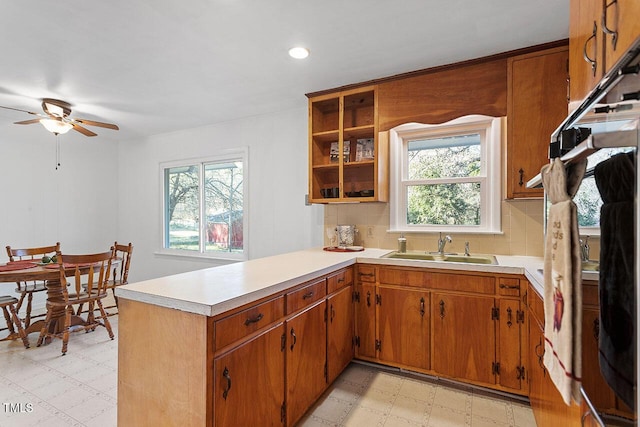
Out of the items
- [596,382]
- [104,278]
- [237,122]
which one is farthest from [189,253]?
[596,382]

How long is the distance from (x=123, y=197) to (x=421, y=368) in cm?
532

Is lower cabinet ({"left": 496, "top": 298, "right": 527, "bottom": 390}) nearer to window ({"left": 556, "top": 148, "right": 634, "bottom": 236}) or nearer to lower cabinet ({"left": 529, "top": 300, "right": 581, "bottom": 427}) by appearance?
lower cabinet ({"left": 529, "top": 300, "right": 581, "bottom": 427})

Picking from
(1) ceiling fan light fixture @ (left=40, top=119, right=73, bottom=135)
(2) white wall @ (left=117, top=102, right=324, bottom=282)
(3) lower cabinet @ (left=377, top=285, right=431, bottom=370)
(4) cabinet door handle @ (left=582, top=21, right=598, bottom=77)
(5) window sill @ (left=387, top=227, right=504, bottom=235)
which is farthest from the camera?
(2) white wall @ (left=117, top=102, right=324, bottom=282)

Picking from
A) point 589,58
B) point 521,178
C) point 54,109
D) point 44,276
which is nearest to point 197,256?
point 44,276

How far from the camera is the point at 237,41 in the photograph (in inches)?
90.7

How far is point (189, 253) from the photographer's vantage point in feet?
15.3

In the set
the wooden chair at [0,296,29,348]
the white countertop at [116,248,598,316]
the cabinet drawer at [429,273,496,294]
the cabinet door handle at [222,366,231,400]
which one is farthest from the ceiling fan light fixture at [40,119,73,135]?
the cabinet drawer at [429,273,496,294]

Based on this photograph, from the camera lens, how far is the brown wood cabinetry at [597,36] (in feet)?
2.59

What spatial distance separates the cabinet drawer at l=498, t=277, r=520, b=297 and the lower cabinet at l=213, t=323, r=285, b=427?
1.51 metres

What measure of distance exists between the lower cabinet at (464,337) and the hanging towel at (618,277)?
59.0 inches

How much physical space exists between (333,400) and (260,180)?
2670 millimetres

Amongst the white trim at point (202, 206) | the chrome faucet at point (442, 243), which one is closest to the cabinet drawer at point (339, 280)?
the chrome faucet at point (442, 243)

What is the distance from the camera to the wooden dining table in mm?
2705

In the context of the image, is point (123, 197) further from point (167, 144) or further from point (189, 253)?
point (189, 253)
